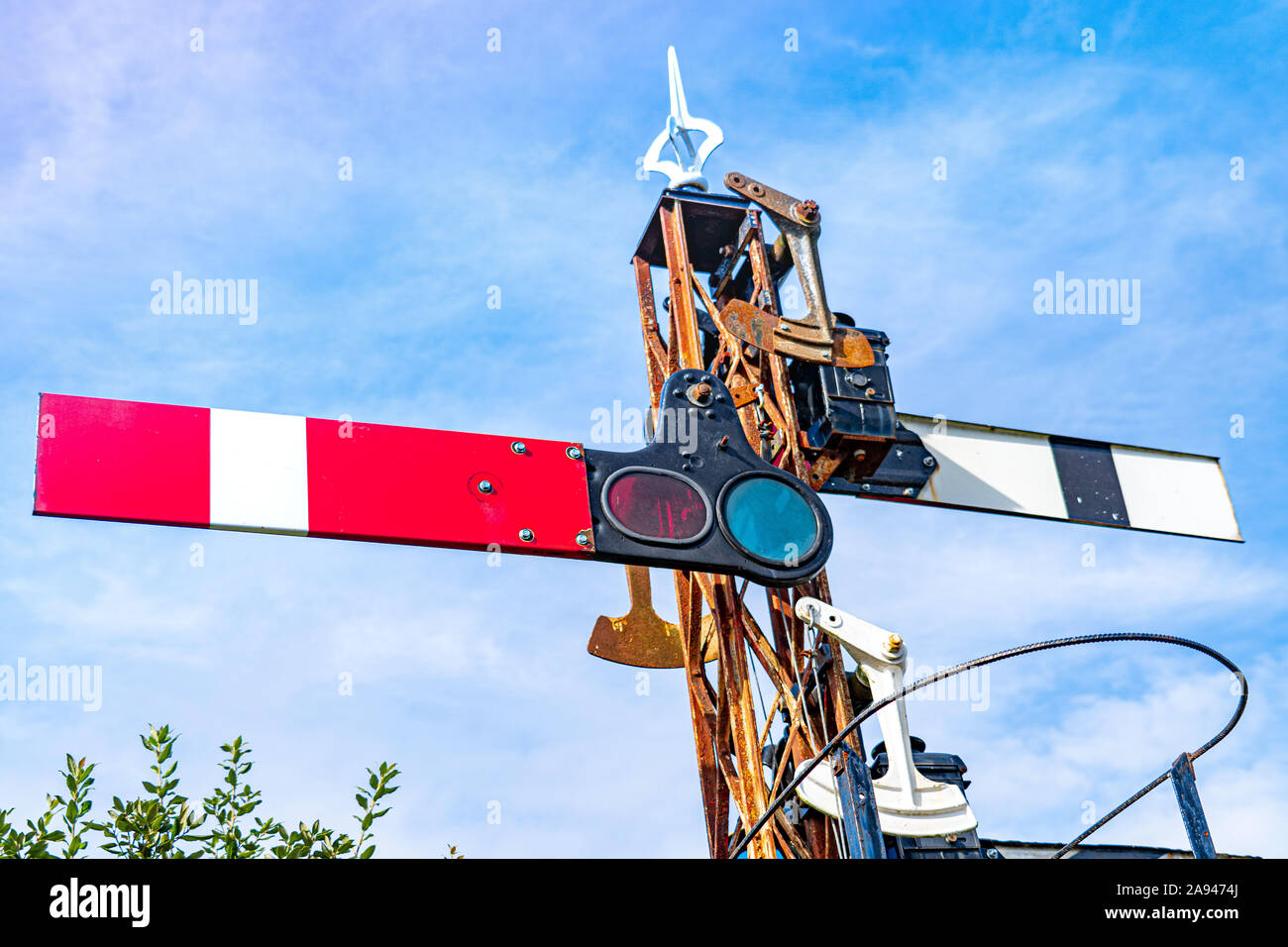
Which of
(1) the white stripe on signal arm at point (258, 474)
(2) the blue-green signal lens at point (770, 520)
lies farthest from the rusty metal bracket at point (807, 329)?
(1) the white stripe on signal arm at point (258, 474)

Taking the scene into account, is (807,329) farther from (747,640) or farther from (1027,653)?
(1027,653)

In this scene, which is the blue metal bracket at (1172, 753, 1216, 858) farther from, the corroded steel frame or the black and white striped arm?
the black and white striped arm

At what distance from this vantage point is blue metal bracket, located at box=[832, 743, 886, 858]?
3826mm

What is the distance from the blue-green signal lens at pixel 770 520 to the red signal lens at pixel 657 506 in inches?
4.9

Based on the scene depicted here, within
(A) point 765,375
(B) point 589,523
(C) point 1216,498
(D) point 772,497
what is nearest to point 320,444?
(B) point 589,523

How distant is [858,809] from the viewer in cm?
387

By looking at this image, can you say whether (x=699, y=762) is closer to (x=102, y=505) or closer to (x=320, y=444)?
(x=320, y=444)

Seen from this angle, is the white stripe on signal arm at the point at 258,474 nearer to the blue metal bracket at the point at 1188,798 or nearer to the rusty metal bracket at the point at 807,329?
the rusty metal bracket at the point at 807,329

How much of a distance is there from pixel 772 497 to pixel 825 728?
1092 mm

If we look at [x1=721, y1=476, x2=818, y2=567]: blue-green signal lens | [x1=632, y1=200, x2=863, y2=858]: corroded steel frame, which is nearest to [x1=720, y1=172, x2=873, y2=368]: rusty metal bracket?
[x1=632, y1=200, x2=863, y2=858]: corroded steel frame

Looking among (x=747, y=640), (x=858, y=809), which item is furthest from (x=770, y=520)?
(x=858, y=809)

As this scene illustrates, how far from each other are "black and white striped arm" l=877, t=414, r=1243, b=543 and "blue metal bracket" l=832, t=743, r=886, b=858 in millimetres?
2564

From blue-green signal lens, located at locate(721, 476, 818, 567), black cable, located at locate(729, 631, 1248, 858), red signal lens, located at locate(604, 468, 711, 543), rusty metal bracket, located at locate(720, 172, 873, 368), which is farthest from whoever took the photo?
rusty metal bracket, located at locate(720, 172, 873, 368)
